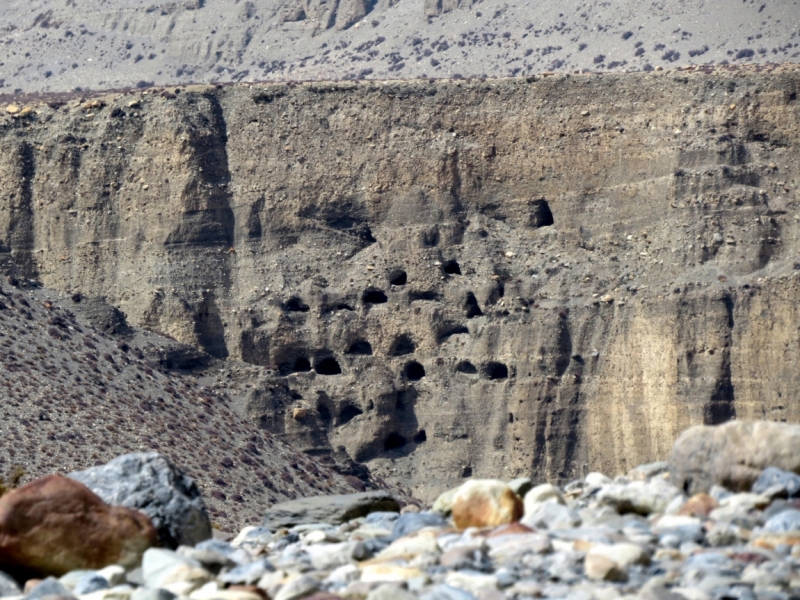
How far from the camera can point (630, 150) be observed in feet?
179

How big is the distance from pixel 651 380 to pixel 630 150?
26.4 ft

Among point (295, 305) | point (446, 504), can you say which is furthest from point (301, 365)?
point (446, 504)

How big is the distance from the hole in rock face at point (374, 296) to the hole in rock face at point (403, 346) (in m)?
1.45

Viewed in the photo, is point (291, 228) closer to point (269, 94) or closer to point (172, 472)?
point (269, 94)

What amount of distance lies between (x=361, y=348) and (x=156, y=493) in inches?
1450

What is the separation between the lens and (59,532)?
1680 cm

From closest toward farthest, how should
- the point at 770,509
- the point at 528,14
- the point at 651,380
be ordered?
the point at 770,509 < the point at 651,380 < the point at 528,14

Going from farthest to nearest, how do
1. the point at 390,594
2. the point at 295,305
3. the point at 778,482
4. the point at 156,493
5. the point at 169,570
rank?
the point at 295,305 → the point at 156,493 → the point at 778,482 → the point at 169,570 → the point at 390,594

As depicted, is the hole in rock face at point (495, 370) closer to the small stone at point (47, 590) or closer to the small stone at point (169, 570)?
the small stone at point (169, 570)

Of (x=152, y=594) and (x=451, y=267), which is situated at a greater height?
(x=451, y=267)

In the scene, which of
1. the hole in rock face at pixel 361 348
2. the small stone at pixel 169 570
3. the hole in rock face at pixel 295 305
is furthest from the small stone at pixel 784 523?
the hole in rock face at pixel 295 305

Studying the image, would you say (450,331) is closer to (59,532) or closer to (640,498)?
(640,498)

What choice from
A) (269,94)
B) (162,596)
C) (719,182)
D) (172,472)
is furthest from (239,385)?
(162,596)

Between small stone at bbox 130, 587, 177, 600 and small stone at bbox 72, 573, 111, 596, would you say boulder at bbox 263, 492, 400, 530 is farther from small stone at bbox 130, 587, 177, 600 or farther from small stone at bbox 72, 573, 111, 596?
small stone at bbox 130, 587, 177, 600
